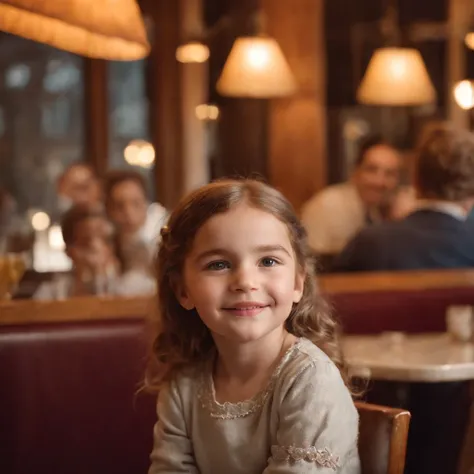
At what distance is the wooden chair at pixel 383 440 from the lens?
189cm

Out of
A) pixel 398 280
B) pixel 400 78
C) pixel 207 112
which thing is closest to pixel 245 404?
pixel 398 280

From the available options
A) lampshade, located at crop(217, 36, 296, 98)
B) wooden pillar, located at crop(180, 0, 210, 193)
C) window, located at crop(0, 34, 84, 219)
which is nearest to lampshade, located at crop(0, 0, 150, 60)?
lampshade, located at crop(217, 36, 296, 98)

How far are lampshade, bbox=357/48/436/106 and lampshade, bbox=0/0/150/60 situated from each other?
122 inches

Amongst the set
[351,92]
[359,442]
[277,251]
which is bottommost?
[359,442]

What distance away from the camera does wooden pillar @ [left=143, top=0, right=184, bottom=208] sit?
6.33 metres

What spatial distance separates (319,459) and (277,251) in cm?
37

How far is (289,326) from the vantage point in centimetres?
205

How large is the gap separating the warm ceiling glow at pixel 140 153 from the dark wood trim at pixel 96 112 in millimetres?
217

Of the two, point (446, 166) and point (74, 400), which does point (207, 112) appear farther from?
point (74, 400)

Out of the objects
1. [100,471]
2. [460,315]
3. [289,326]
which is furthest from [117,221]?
[289,326]

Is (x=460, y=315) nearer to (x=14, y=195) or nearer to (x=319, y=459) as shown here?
(x=319, y=459)

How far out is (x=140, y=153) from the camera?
684cm

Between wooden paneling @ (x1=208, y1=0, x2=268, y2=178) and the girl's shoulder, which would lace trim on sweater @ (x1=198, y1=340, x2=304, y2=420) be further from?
wooden paneling @ (x1=208, y1=0, x2=268, y2=178)

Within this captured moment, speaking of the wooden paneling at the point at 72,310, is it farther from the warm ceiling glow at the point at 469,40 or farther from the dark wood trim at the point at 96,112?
the dark wood trim at the point at 96,112
